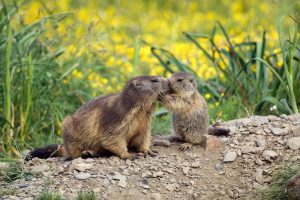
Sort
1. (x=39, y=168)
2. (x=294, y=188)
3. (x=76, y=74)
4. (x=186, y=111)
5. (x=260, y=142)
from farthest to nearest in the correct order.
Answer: (x=76, y=74) → (x=186, y=111) → (x=260, y=142) → (x=39, y=168) → (x=294, y=188)

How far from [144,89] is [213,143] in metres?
0.86

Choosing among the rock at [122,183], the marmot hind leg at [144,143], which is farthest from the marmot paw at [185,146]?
the rock at [122,183]

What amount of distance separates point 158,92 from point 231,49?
236 centimetres

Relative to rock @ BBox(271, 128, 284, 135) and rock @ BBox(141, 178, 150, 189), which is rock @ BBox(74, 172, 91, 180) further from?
rock @ BBox(271, 128, 284, 135)

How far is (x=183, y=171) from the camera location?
6070 mm

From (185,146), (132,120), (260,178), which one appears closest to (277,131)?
(260,178)

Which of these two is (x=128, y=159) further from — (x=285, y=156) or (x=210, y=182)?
(x=285, y=156)

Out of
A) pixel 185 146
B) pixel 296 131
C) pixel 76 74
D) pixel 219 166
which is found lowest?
pixel 219 166

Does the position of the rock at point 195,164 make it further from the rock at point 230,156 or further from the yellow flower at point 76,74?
the yellow flower at point 76,74

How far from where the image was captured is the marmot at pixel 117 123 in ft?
20.4

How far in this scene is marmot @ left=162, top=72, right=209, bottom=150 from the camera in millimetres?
6547

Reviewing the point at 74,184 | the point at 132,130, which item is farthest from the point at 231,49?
the point at 74,184

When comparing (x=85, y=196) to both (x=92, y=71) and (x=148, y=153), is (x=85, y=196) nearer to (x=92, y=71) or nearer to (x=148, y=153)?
(x=148, y=153)

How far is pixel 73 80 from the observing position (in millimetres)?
9055
